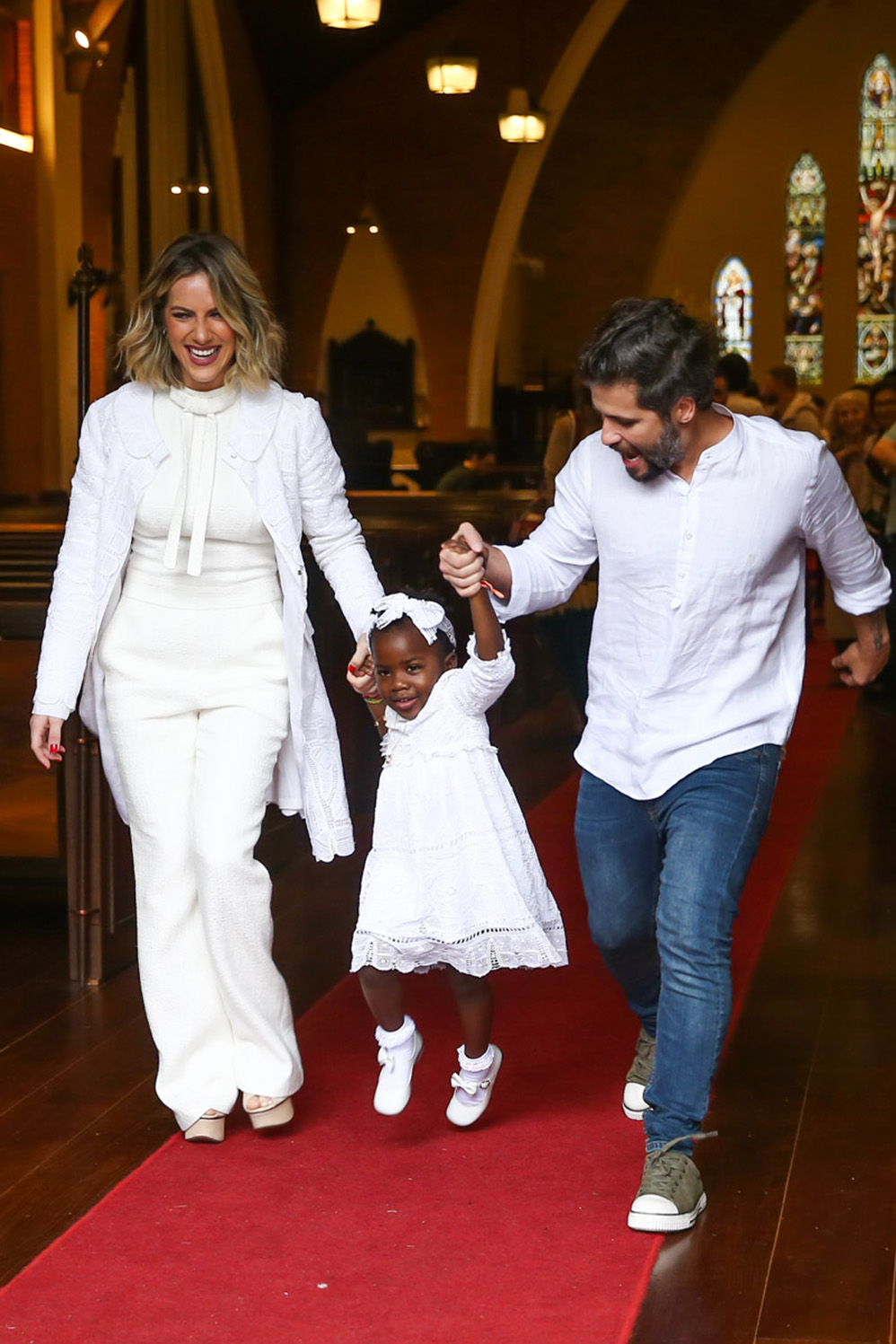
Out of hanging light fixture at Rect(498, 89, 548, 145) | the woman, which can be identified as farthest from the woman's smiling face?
hanging light fixture at Rect(498, 89, 548, 145)

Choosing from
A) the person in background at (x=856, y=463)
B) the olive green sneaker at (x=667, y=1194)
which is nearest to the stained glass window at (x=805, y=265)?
the person in background at (x=856, y=463)

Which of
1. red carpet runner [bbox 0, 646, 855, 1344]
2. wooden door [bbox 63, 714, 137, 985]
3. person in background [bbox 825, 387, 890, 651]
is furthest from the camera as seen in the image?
person in background [bbox 825, 387, 890, 651]

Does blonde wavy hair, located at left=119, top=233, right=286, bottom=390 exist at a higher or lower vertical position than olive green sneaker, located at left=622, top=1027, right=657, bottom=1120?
higher

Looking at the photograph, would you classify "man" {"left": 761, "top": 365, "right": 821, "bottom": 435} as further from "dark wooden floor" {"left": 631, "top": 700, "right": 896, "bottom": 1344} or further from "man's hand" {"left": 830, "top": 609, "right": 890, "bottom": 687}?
"man's hand" {"left": 830, "top": 609, "right": 890, "bottom": 687}

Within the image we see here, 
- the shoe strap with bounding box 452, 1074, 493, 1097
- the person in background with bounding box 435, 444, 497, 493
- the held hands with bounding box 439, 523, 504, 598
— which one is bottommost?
the shoe strap with bounding box 452, 1074, 493, 1097

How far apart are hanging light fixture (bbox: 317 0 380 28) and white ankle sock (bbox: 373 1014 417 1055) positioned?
6.95 metres

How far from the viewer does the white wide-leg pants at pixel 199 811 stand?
3314mm

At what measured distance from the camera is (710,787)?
299 cm

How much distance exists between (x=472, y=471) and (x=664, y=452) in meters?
9.07

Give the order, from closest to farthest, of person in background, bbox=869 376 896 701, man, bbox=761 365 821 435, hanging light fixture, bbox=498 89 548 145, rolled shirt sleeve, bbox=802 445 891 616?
rolled shirt sleeve, bbox=802 445 891 616 < person in background, bbox=869 376 896 701 < man, bbox=761 365 821 435 < hanging light fixture, bbox=498 89 548 145

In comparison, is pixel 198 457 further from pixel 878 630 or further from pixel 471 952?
pixel 878 630

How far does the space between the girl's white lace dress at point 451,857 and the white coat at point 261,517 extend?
210mm

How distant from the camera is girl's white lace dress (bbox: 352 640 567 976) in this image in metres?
3.22

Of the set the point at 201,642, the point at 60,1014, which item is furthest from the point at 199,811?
A: the point at 60,1014
